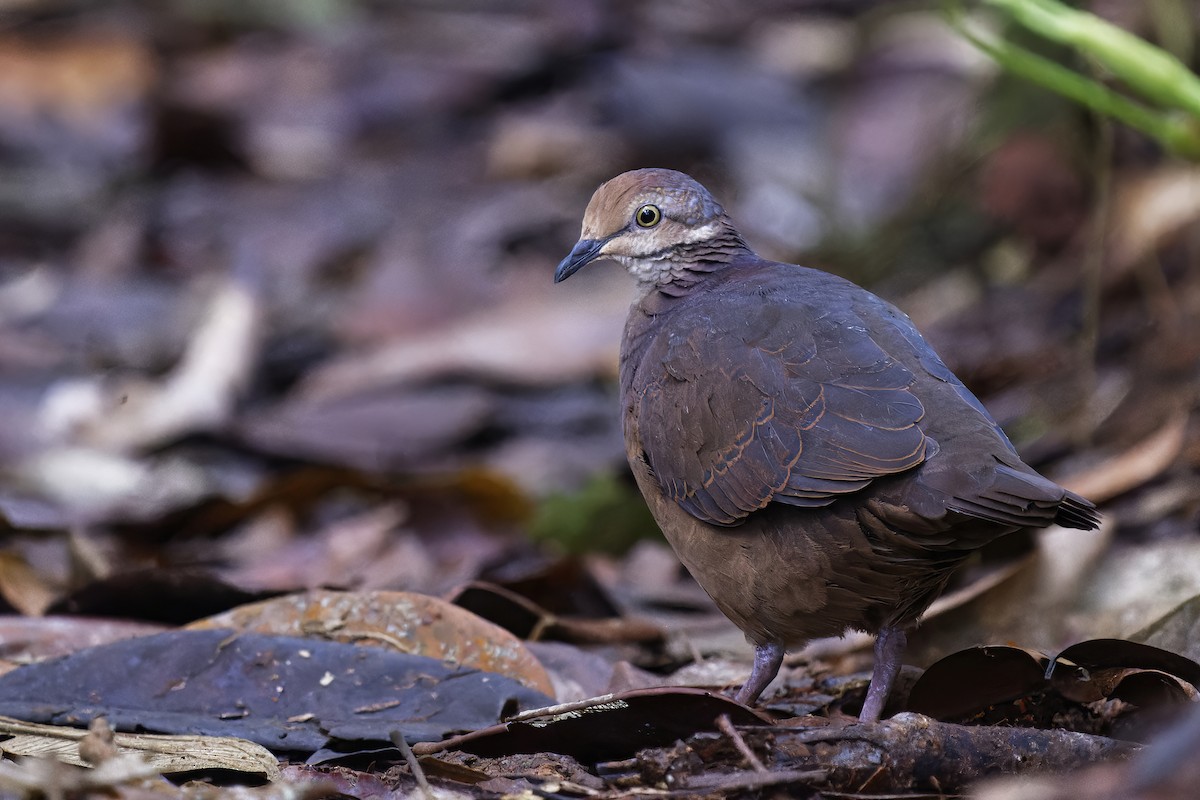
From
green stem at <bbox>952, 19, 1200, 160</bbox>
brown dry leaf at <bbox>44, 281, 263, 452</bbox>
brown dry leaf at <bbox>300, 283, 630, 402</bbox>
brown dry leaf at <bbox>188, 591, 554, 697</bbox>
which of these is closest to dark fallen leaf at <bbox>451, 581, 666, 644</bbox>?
brown dry leaf at <bbox>188, 591, 554, 697</bbox>

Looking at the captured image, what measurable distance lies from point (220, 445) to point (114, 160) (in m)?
4.49

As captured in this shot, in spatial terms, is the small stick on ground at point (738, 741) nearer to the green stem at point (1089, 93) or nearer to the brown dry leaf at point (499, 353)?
the green stem at point (1089, 93)

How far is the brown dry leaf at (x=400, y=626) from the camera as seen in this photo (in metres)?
4.07

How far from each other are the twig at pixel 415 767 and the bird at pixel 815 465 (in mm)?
977

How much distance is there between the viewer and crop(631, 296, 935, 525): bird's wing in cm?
355

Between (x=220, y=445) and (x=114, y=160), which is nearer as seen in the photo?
(x=220, y=445)

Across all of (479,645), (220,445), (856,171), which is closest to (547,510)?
(220,445)

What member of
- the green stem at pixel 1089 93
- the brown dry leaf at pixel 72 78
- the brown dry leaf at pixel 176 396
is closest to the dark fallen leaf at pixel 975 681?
the green stem at pixel 1089 93

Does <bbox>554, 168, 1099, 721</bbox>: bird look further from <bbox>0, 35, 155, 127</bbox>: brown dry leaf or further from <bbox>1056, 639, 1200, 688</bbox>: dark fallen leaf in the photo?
<bbox>0, 35, 155, 127</bbox>: brown dry leaf

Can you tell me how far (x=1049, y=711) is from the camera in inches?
136

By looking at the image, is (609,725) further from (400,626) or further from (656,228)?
(656,228)

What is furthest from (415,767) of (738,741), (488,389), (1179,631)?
(488,389)

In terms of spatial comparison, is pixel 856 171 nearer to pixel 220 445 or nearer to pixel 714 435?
pixel 220 445

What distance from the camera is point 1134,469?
5141 millimetres
